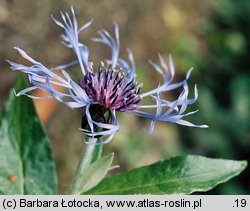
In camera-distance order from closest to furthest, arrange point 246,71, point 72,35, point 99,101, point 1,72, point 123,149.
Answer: point 99,101, point 72,35, point 1,72, point 123,149, point 246,71

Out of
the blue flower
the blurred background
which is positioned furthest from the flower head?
the blurred background

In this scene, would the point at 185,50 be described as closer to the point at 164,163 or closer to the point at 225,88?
the point at 225,88

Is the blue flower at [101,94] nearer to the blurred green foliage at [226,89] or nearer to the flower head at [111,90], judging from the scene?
the flower head at [111,90]

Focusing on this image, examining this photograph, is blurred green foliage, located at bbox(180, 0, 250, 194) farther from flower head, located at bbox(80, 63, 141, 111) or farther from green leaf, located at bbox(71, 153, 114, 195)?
green leaf, located at bbox(71, 153, 114, 195)

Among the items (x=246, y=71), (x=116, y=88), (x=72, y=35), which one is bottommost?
(x=246, y=71)

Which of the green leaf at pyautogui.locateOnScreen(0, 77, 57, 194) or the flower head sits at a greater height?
the flower head
